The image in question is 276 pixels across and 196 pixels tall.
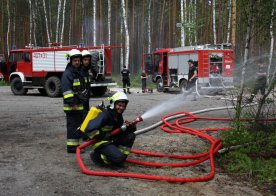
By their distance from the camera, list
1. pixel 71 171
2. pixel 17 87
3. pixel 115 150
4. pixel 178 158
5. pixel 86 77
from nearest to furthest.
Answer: pixel 71 171
pixel 115 150
pixel 178 158
pixel 86 77
pixel 17 87

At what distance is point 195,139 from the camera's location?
6980 mm

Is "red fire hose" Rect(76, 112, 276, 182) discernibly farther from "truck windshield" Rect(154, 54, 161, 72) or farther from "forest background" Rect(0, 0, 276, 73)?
"forest background" Rect(0, 0, 276, 73)

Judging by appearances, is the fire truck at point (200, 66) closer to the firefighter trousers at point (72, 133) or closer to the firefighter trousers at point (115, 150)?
the firefighter trousers at point (72, 133)

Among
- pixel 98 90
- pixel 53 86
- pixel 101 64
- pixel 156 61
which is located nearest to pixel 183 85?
pixel 156 61

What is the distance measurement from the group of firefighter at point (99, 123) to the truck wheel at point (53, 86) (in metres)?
9.98

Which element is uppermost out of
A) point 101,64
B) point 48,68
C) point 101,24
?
point 101,24

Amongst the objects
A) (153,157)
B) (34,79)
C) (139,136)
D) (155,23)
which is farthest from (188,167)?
(155,23)

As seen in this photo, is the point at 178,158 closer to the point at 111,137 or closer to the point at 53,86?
the point at 111,137

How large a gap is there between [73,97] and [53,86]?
1065 centimetres

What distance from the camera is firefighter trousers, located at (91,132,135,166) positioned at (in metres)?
5.16

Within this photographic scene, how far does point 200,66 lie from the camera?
58.1ft

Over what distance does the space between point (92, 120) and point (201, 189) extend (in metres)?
1.71

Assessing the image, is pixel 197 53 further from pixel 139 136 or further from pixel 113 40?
Answer: pixel 113 40

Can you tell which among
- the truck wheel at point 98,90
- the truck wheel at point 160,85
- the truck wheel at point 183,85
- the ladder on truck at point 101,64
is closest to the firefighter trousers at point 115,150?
the ladder on truck at point 101,64
